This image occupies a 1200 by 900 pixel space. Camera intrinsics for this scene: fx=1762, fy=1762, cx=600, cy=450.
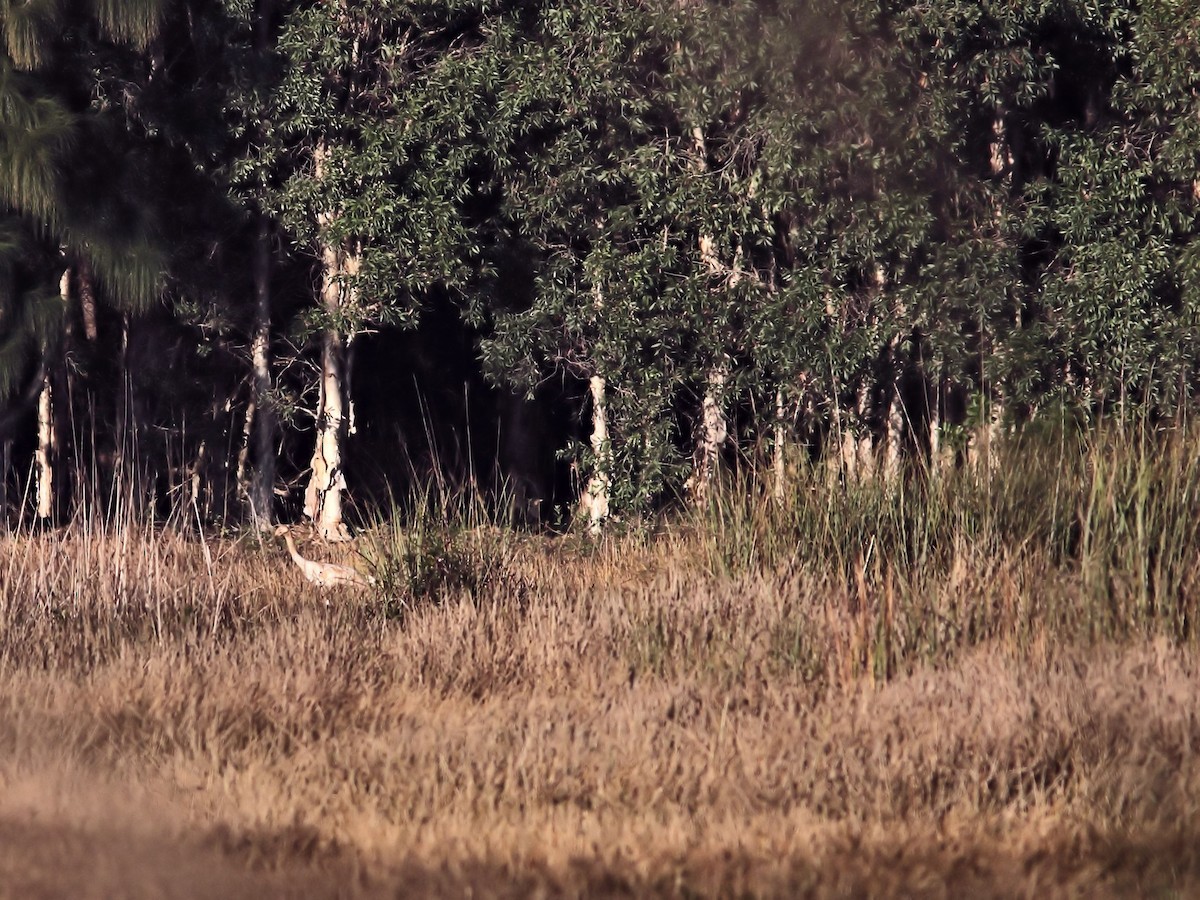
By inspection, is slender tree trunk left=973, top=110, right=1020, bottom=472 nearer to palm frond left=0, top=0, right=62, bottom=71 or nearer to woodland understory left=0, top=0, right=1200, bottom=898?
woodland understory left=0, top=0, right=1200, bottom=898

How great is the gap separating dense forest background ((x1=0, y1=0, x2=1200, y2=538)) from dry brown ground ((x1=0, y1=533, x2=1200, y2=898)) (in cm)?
643

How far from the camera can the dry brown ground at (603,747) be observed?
4836 mm

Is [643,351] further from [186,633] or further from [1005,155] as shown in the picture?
[186,633]

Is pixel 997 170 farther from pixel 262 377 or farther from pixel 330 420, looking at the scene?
pixel 262 377

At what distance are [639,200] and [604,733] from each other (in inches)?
419

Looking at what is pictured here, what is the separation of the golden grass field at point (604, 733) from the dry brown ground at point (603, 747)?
14 millimetres

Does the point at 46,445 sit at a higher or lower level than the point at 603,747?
higher

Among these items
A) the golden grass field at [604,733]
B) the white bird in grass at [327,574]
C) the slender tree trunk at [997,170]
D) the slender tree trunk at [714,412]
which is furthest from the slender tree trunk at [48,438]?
the golden grass field at [604,733]

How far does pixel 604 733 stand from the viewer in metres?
5.84

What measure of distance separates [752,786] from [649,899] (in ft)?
2.65

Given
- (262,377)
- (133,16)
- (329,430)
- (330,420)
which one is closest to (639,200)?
(330,420)

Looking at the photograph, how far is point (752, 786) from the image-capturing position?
17.5ft

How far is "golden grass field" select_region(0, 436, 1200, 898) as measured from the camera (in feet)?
15.9

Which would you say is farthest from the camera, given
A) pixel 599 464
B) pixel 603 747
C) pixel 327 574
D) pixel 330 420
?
pixel 330 420
